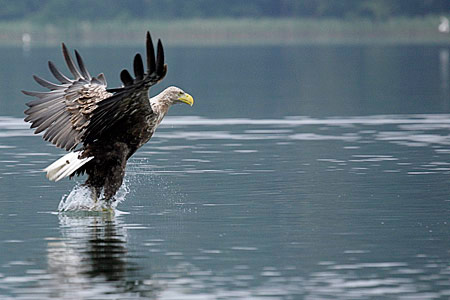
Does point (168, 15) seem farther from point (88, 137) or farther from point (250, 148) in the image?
point (88, 137)

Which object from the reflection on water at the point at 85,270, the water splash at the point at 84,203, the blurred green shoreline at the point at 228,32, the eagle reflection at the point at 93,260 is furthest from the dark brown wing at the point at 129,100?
the blurred green shoreline at the point at 228,32

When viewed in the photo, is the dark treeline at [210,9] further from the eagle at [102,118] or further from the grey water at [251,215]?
the eagle at [102,118]

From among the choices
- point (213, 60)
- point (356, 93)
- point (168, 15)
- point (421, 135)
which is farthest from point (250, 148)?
point (168, 15)

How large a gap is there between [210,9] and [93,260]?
8350 cm

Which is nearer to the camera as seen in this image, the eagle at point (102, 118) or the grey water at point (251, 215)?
the grey water at point (251, 215)

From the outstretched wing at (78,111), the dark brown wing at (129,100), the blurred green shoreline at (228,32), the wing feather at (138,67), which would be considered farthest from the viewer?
the blurred green shoreline at (228,32)

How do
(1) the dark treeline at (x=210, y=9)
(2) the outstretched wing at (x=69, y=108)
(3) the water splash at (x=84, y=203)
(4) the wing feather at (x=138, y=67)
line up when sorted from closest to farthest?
(4) the wing feather at (x=138, y=67) → (3) the water splash at (x=84, y=203) → (2) the outstretched wing at (x=69, y=108) → (1) the dark treeline at (x=210, y=9)

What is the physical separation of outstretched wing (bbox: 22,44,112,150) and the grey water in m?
0.66

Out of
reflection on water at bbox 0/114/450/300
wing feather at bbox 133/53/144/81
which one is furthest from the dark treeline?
wing feather at bbox 133/53/144/81

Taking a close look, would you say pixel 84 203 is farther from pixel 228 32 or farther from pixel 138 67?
pixel 228 32

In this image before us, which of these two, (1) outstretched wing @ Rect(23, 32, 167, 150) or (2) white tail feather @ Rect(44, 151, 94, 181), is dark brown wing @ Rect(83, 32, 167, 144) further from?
(2) white tail feather @ Rect(44, 151, 94, 181)

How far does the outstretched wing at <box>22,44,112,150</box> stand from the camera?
12.5 meters

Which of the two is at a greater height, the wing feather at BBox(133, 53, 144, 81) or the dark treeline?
the dark treeline

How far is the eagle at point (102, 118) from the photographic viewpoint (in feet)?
36.8
